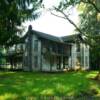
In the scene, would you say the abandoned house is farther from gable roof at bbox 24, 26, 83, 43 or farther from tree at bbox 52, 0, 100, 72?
tree at bbox 52, 0, 100, 72

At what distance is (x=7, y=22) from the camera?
3675 centimetres

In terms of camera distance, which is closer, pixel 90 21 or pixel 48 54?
pixel 90 21

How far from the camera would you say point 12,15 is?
35.5 meters

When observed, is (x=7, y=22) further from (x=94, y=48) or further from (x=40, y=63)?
(x=40, y=63)

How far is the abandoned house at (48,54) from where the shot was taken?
5525 centimetres

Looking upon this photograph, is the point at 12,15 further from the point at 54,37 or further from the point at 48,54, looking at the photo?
the point at 54,37

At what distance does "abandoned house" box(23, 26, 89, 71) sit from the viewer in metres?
55.2

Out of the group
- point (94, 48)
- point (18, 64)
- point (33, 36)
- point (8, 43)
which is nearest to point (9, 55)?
point (18, 64)

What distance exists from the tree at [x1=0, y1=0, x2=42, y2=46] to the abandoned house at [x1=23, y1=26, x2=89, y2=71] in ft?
52.5

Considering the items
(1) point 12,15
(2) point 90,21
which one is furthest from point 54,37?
(1) point 12,15

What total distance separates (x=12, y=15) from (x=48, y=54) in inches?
801

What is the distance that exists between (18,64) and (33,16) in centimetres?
2223

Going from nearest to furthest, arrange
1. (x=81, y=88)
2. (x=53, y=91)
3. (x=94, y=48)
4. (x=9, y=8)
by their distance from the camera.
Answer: (x=53, y=91) < (x=81, y=88) < (x=94, y=48) < (x=9, y=8)

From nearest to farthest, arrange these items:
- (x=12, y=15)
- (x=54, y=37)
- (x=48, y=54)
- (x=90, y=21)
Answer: (x=12, y=15)
(x=90, y=21)
(x=48, y=54)
(x=54, y=37)
